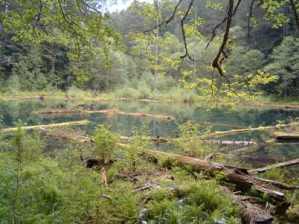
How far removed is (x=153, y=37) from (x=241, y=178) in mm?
2817

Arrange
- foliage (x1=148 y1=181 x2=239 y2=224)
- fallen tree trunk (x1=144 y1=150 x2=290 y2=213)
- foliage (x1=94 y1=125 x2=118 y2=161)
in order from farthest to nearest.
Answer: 1. foliage (x1=94 y1=125 x2=118 y2=161)
2. fallen tree trunk (x1=144 y1=150 x2=290 y2=213)
3. foliage (x1=148 y1=181 x2=239 y2=224)

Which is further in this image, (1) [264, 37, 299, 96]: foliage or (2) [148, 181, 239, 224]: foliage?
(1) [264, 37, 299, 96]: foliage

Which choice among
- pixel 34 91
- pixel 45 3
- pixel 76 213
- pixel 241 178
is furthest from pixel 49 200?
pixel 34 91

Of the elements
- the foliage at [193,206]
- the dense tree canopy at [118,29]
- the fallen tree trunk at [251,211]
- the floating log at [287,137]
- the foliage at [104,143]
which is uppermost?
the dense tree canopy at [118,29]

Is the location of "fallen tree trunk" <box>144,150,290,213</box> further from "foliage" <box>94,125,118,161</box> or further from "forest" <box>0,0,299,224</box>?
"foliage" <box>94,125,118,161</box>

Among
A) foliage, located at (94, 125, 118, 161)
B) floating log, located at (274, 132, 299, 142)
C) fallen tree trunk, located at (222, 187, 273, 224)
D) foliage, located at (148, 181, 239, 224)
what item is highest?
foliage, located at (94, 125, 118, 161)

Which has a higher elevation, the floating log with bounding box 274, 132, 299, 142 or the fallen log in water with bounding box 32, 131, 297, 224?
the fallen log in water with bounding box 32, 131, 297, 224

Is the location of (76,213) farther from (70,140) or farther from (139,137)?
(70,140)

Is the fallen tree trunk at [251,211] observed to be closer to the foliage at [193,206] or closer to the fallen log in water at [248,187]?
the fallen log in water at [248,187]

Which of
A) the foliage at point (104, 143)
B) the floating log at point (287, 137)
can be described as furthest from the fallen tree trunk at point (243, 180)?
the floating log at point (287, 137)

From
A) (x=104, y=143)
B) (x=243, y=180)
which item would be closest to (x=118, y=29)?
(x=104, y=143)

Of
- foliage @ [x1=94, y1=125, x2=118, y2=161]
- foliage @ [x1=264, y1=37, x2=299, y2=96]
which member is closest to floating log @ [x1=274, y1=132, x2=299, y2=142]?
foliage @ [x1=94, y1=125, x2=118, y2=161]

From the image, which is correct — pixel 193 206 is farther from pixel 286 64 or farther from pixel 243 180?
pixel 286 64

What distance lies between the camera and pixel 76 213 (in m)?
4.16
